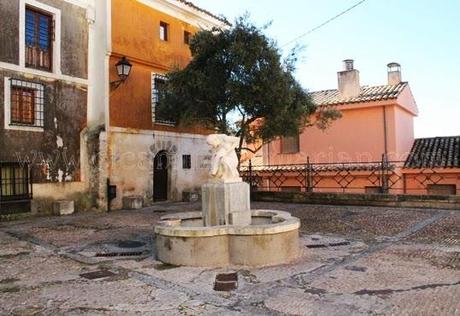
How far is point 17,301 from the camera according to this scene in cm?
476

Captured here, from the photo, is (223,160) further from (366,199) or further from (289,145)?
(289,145)

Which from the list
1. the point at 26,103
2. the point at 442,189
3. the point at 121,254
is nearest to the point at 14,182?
the point at 26,103

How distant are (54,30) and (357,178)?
12795 millimetres

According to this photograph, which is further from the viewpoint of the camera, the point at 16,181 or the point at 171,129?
the point at 171,129

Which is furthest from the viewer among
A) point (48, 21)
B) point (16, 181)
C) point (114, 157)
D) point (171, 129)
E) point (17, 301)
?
point (171, 129)

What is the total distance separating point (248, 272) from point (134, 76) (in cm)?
1137

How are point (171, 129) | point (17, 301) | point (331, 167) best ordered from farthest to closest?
point (331, 167), point (171, 129), point (17, 301)

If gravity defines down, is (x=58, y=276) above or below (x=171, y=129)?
below

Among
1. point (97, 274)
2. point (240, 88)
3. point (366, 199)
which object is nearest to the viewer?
point (97, 274)

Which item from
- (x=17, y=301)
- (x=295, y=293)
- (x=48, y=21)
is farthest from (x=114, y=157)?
(x=295, y=293)

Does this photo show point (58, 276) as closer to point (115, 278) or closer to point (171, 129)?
point (115, 278)

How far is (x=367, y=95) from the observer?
18703 mm

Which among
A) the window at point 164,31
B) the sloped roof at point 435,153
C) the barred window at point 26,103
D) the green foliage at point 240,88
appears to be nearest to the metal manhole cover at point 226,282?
the green foliage at point 240,88

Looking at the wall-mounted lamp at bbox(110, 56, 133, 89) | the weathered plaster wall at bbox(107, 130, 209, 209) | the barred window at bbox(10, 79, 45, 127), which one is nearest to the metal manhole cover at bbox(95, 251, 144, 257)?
the barred window at bbox(10, 79, 45, 127)
